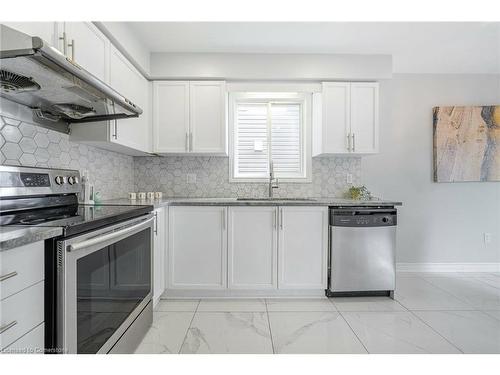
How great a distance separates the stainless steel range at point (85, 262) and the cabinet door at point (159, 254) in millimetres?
288

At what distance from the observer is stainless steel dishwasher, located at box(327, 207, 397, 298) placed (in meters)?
2.57

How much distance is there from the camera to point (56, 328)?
1.03 m

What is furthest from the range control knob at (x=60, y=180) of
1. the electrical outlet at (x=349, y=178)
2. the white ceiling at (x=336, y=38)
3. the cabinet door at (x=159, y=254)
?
the electrical outlet at (x=349, y=178)

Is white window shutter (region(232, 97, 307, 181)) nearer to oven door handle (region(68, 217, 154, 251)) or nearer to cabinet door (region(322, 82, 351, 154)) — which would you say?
cabinet door (region(322, 82, 351, 154))

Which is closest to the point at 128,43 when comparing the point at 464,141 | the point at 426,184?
the point at 426,184

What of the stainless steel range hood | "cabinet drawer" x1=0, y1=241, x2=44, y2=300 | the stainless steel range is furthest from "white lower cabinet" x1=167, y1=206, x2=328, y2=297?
"cabinet drawer" x1=0, y1=241, x2=44, y2=300

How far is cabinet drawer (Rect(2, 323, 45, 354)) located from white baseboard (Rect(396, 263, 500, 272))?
358cm

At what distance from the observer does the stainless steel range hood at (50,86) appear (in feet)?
3.54

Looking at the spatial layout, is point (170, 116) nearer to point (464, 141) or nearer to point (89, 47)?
point (89, 47)

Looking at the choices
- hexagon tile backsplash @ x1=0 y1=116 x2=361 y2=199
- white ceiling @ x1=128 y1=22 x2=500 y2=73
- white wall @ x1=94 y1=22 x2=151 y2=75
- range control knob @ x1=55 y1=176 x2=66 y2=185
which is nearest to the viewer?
range control knob @ x1=55 y1=176 x2=66 y2=185

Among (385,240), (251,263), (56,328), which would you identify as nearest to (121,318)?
(56,328)

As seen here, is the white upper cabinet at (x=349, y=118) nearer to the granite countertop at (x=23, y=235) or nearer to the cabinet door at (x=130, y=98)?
the cabinet door at (x=130, y=98)

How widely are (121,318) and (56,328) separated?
21.6 inches

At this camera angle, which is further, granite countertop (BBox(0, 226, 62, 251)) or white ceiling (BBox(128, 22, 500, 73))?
white ceiling (BBox(128, 22, 500, 73))
